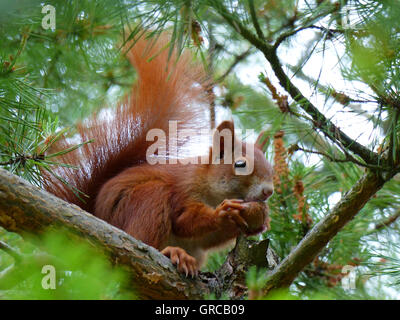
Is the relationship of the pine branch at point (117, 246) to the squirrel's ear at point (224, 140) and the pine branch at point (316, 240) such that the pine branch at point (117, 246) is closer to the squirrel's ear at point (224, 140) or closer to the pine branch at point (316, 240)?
the pine branch at point (316, 240)

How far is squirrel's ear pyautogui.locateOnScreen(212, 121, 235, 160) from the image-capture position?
5.94ft

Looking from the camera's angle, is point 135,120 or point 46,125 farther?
point 135,120

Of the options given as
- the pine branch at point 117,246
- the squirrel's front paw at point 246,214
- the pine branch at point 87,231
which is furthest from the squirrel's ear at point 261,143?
Answer: the pine branch at point 87,231

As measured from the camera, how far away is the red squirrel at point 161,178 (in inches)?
64.3

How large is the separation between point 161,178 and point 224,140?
0.96 ft

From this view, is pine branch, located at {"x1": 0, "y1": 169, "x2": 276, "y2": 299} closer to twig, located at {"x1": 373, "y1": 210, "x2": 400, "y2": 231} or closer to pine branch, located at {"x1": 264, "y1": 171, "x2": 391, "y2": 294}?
pine branch, located at {"x1": 264, "y1": 171, "x2": 391, "y2": 294}

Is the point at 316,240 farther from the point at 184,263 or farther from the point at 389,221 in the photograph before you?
the point at 389,221

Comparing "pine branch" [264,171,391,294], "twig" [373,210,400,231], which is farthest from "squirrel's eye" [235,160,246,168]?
"twig" [373,210,400,231]

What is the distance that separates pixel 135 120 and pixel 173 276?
0.78 meters

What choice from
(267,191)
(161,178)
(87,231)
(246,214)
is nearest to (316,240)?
(246,214)

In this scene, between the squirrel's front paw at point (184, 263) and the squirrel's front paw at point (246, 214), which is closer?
the squirrel's front paw at point (184, 263)

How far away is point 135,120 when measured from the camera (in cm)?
189

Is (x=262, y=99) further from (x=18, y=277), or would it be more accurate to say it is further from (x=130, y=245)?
(x=18, y=277)
